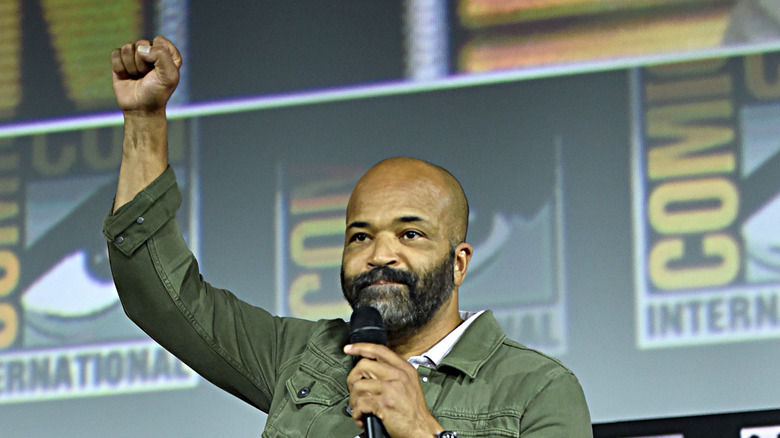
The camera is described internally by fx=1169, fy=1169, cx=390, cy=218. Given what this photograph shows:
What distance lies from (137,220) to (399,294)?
0.47 m

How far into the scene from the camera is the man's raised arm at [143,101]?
1.97 meters

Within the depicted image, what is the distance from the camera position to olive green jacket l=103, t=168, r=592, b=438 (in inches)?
75.5

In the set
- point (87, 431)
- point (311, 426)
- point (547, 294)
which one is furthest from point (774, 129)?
point (87, 431)

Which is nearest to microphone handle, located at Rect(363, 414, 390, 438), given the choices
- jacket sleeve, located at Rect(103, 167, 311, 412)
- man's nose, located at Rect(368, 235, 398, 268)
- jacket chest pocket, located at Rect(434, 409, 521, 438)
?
jacket chest pocket, located at Rect(434, 409, 521, 438)

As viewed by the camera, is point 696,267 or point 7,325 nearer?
point 696,267

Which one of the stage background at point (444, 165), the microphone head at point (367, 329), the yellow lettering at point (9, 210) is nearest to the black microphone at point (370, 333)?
the microphone head at point (367, 329)

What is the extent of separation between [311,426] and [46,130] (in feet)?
6.94

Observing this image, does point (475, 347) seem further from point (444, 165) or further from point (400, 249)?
point (444, 165)

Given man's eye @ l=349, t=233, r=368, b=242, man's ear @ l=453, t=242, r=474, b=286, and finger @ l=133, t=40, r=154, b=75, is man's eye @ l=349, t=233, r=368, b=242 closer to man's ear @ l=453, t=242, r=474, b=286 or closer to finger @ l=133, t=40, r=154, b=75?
man's ear @ l=453, t=242, r=474, b=286

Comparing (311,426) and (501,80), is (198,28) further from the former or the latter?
(311,426)

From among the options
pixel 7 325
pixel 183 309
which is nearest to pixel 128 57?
pixel 183 309

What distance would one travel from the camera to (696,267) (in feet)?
10.2

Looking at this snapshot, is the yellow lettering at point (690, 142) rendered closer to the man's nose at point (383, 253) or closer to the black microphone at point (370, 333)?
the man's nose at point (383, 253)

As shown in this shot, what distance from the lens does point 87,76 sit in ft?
12.5
